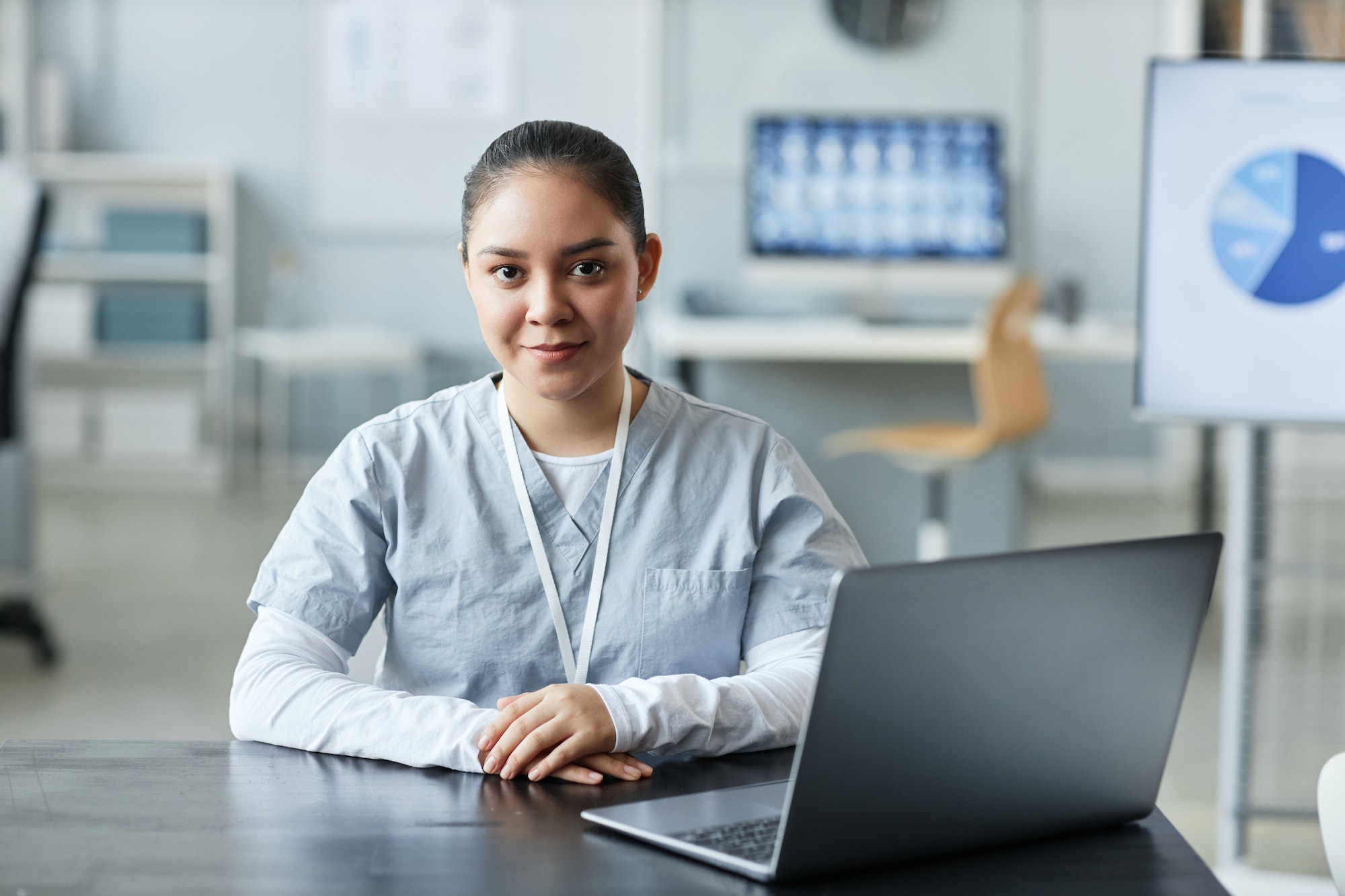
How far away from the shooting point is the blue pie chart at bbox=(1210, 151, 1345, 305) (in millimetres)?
1841

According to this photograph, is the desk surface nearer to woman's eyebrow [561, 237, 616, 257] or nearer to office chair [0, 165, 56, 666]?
office chair [0, 165, 56, 666]

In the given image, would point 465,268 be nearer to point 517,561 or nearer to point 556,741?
point 517,561

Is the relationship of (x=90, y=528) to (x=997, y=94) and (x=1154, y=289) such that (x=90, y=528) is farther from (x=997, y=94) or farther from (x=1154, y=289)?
(x=1154, y=289)

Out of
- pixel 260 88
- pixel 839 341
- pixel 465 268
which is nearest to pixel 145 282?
pixel 260 88

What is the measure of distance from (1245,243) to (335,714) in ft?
4.70

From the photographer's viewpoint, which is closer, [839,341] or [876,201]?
[839,341]

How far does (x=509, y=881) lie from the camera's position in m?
0.75

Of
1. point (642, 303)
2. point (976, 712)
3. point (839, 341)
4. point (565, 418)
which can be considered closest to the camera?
point (976, 712)

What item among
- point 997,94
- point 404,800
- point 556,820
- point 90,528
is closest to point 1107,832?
point 556,820

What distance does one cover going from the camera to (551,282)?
112 cm

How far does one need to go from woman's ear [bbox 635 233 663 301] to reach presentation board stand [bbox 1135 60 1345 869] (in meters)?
0.92

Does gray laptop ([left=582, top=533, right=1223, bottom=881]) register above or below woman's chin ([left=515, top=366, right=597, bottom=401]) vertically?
below

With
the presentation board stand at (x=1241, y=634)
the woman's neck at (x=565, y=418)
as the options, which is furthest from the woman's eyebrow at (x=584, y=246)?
the presentation board stand at (x=1241, y=634)

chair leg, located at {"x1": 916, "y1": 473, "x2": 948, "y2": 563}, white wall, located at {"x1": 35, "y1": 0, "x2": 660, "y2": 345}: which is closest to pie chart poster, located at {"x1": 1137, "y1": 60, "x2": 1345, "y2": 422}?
chair leg, located at {"x1": 916, "y1": 473, "x2": 948, "y2": 563}
